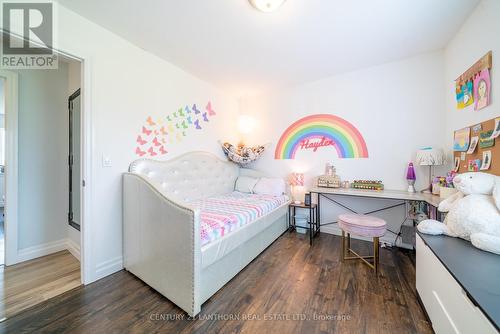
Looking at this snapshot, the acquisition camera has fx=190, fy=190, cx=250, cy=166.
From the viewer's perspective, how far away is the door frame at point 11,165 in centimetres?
200

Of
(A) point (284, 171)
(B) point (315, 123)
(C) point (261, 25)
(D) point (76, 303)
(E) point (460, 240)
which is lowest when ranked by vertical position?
(D) point (76, 303)

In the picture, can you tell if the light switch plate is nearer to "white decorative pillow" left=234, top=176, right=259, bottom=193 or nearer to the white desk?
"white decorative pillow" left=234, top=176, right=259, bottom=193

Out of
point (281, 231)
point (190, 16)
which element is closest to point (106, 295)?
point (281, 231)

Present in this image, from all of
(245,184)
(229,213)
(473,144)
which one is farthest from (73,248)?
(473,144)

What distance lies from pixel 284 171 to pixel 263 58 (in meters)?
1.74

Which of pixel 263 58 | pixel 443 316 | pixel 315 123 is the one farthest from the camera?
pixel 315 123

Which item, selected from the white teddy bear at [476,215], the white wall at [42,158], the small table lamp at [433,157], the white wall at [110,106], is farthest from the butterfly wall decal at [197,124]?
the small table lamp at [433,157]

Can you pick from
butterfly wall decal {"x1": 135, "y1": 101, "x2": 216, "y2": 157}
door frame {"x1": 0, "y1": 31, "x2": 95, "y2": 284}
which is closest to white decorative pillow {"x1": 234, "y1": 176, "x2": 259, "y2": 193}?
butterfly wall decal {"x1": 135, "y1": 101, "x2": 216, "y2": 157}

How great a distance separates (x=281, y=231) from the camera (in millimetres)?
2873

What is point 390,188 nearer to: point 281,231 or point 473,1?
point 281,231

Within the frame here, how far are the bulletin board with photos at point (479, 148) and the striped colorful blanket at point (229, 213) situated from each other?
1.90 m

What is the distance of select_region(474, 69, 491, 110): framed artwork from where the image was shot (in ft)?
4.77

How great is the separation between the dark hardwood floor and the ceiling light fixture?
2.34m

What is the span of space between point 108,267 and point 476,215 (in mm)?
2923
